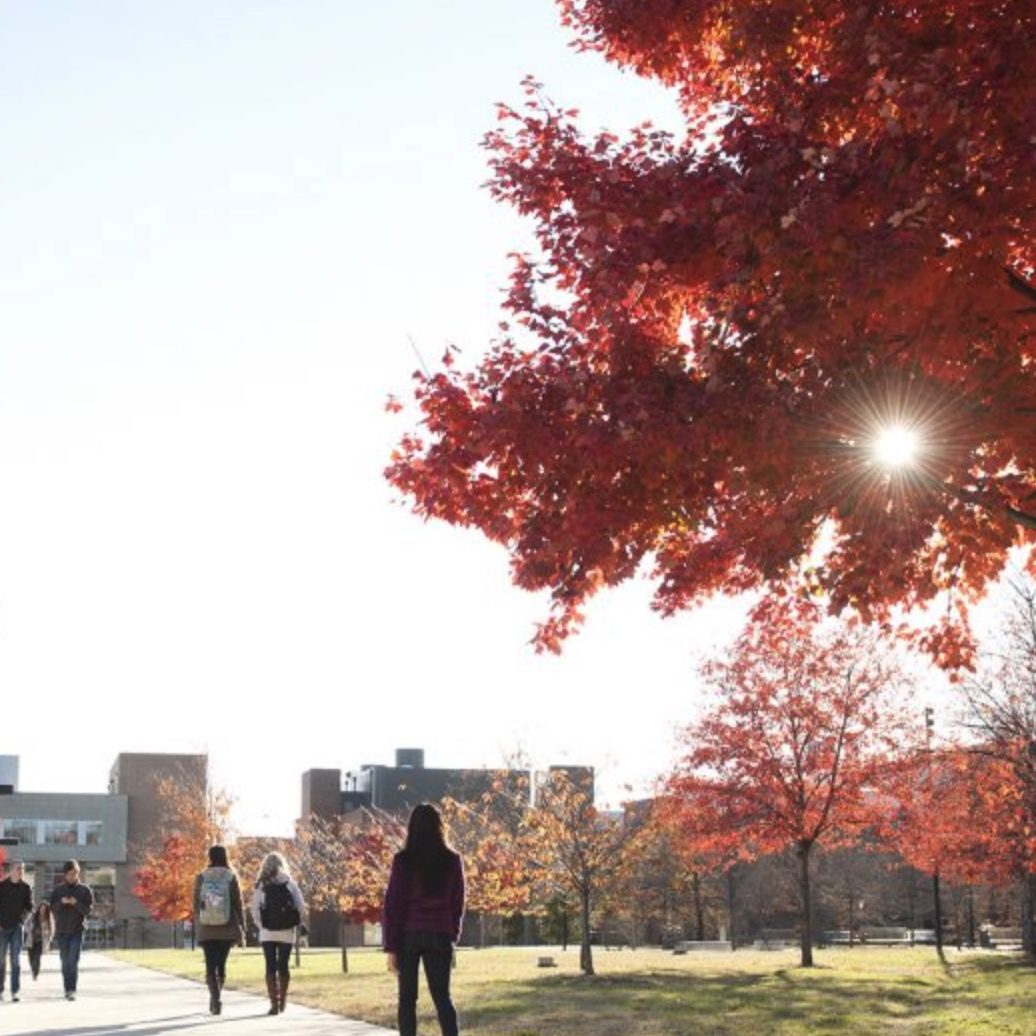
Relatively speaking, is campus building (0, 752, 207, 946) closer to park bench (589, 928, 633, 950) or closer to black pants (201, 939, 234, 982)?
park bench (589, 928, 633, 950)

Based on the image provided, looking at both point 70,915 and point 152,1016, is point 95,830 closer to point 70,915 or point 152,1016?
point 70,915

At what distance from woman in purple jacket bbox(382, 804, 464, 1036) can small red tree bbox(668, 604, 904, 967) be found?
20945 millimetres

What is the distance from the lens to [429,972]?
10047 mm

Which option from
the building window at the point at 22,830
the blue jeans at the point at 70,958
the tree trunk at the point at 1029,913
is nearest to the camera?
the blue jeans at the point at 70,958

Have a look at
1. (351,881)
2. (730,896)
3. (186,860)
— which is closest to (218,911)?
(351,881)

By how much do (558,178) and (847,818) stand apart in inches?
925

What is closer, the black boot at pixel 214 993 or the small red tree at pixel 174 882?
the black boot at pixel 214 993

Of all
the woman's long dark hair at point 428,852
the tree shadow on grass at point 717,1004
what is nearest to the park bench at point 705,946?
the tree shadow on grass at point 717,1004

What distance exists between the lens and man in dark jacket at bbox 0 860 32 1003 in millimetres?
19062

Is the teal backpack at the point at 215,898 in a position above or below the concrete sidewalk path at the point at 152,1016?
above

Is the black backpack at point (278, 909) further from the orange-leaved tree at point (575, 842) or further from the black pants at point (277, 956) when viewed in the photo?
the orange-leaved tree at point (575, 842)

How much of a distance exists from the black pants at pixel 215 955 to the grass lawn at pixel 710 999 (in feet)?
4.63

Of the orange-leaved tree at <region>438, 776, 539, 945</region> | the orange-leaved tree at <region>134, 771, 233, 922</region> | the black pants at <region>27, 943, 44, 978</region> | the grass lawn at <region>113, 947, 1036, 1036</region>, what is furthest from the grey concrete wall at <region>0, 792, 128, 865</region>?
the black pants at <region>27, 943, 44, 978</region>

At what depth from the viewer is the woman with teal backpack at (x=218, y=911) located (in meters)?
16.5
